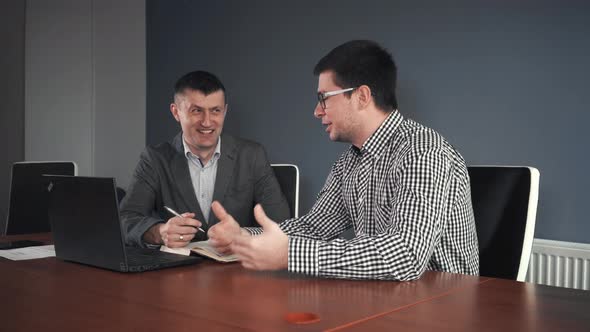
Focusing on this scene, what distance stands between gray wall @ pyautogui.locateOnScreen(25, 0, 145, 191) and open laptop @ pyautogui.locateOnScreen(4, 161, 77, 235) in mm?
1306

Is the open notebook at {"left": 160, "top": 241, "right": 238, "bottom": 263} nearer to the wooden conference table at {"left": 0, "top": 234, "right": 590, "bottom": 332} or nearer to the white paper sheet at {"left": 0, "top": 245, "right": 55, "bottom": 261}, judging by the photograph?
the wooden conference table at {"left": 0, "top": 234, "right": 590, "bottom": 332}

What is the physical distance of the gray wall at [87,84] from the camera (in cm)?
411

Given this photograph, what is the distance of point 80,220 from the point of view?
5.24 feet

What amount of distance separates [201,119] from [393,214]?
1390mm

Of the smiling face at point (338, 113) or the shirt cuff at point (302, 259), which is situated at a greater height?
the smiling face at point (338, 113)

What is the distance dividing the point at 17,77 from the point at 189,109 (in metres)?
1.80

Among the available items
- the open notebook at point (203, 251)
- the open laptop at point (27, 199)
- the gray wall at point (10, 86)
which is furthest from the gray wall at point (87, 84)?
the open notebook at point (203, 251)

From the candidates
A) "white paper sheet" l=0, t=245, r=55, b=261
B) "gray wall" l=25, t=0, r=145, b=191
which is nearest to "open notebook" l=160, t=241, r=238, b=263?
"white paper sheet" l=0, t=245, r=55, b=261

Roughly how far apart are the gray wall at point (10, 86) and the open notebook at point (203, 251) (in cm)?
246

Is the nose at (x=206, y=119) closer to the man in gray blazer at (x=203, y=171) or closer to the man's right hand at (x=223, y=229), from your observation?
the man in gray blazer at (x=203, y=171)

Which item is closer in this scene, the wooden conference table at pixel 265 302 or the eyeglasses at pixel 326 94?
the wooden conference table at pixel 265 302

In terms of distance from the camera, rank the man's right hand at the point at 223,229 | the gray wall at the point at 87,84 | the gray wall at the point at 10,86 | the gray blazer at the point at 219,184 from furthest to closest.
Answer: the gray wall at the point at 87,84 < the gray wall at the point at 10,86 < the gray blazer at the point at 219,184 < the man's right hand at the point at 223,229

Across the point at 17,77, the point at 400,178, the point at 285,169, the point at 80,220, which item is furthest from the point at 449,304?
the point at 17,77

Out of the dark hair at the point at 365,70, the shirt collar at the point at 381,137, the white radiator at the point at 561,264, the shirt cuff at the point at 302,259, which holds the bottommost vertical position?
the white radiator at the point at 561,264
